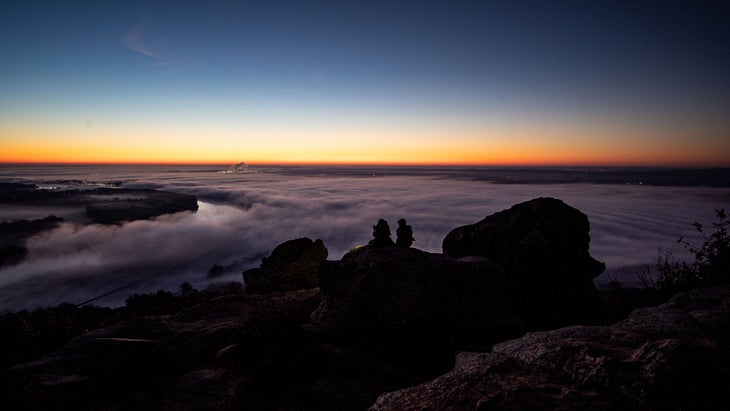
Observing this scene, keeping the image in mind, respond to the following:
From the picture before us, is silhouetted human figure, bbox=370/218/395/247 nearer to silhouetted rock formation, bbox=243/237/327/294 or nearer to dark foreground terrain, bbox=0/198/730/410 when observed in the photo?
dark foreground terrain, bbox=0/198/730/410

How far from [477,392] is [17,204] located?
11491 centimetres

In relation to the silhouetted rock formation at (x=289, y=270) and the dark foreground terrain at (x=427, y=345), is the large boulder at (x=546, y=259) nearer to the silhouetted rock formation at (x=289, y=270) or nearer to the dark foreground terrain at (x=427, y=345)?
the dark foreground terrain at (x=427, y=345)

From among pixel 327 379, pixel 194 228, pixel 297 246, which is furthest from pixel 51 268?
pixel 327 379

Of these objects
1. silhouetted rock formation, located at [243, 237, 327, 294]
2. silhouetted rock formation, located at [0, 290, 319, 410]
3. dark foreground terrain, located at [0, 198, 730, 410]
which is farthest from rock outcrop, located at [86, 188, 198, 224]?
silhouetted rock formation, located at [0, 290, 319, 410]

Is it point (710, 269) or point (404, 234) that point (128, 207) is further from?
point (710, 269)

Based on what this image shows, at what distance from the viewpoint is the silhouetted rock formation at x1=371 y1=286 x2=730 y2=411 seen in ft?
13.6

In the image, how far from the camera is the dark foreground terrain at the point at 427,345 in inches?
181

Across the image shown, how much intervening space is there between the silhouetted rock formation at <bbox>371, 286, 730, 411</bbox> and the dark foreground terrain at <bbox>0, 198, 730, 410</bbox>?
0.02 meters

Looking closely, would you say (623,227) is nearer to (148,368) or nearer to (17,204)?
(148,368)

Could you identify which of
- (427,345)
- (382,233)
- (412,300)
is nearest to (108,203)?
(382,233)

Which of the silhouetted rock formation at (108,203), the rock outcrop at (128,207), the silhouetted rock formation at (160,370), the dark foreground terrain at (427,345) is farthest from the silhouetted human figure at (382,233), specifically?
the silhouetted rock formation at (108,203)

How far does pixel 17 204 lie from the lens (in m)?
78.9

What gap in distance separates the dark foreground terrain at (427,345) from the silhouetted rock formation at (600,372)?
2 centimetres

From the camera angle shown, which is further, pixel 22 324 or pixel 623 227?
pixel 623 227
